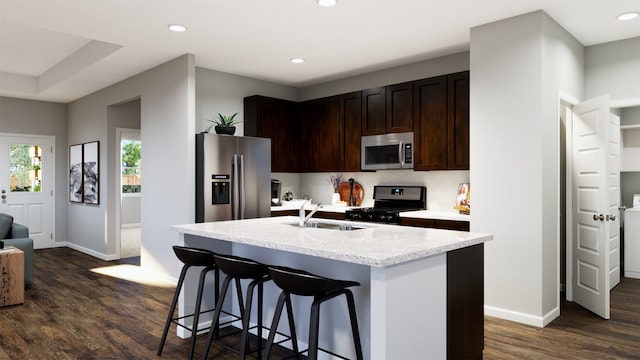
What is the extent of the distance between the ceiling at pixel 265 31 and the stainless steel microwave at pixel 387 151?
878 mm

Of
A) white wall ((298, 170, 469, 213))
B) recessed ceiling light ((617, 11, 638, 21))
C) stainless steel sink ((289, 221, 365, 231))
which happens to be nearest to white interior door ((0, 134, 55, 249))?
white wall ((298, 170, 469, 213))

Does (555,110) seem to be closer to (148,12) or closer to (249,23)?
(249,23)

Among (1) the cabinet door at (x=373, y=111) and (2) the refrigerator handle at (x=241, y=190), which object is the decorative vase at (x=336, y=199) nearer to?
Answer: (1) the cabinet door at (x=373, y=111)

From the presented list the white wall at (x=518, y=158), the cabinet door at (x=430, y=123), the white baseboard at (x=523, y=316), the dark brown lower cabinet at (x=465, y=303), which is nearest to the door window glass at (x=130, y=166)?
the cabinet door at (x=430, y=123)

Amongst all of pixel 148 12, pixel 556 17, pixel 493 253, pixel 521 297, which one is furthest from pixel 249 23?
pixel 521 297

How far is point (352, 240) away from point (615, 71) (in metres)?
3.54

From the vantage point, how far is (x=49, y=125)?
7379mm

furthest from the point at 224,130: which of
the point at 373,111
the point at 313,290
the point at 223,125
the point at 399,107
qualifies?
the point at 313,290

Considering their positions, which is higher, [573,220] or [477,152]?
[477,152]

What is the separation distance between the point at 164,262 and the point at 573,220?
436cm

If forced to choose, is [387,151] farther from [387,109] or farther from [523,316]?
[523,316]

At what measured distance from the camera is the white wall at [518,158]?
342 centimetres

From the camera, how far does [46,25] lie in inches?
150

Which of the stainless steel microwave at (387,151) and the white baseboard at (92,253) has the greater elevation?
the stainless steel microwave at (387,151)
